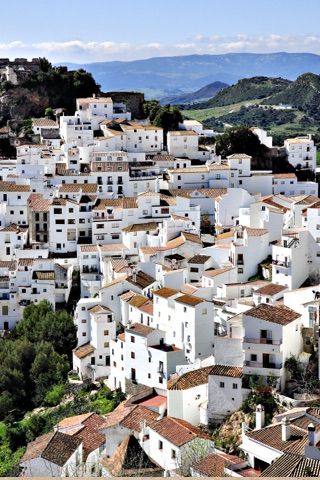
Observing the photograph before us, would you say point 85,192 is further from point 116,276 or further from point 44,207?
point 116,276

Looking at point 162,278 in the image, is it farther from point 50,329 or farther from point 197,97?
point 197,97

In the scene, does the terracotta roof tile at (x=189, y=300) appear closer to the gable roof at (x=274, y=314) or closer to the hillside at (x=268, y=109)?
the gable roof at (x=274, y=314)

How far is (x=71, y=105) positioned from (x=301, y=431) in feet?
94.2

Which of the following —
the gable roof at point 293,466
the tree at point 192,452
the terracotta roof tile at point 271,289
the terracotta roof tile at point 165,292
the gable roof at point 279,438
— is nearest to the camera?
the gable roof at point 293,466

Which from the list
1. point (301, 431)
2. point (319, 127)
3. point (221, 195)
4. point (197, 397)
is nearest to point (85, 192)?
point (221, 195)

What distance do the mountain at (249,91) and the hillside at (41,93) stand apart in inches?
2022

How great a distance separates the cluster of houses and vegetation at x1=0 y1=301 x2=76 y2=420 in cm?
79

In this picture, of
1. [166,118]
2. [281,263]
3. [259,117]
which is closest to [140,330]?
[281,263]

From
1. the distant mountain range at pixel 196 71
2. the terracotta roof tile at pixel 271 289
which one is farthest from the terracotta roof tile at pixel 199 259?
the distant mountain range at pixel 196 71

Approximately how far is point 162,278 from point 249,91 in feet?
233

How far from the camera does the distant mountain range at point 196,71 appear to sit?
170375 mm

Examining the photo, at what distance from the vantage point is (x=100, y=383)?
2594cm

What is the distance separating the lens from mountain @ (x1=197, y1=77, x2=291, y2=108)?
308 feet

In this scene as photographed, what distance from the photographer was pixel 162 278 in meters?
26.8
